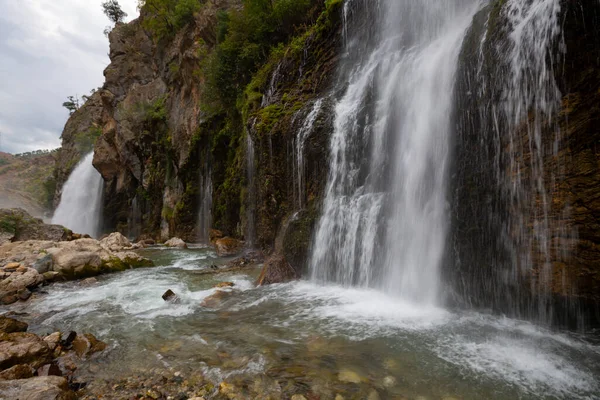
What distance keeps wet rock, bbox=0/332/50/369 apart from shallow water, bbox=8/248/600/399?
2.18 ft

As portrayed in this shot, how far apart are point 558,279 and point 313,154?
23.9ft

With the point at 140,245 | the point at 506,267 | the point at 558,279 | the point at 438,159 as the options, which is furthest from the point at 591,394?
the point at 140,245

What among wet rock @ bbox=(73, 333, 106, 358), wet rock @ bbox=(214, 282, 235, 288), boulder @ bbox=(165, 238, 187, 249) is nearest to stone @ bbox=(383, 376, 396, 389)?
wet rock @ bbox=(73, 333, 106, 358)

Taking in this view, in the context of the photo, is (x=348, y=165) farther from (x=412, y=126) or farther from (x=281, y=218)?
(x=281, y=218)

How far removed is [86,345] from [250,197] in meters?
10.6

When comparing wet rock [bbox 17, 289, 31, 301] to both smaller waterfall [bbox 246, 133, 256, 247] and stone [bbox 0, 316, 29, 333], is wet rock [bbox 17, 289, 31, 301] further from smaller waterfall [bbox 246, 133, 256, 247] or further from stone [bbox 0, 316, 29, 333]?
smaller waterfall [bbox 246, 133, 256, 247]

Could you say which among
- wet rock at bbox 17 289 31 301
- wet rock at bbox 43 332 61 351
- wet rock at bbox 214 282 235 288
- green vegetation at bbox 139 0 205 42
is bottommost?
wet rock at bbox 17 289 31 301

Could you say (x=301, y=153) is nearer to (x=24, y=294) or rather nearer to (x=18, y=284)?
(x=24, y=294)

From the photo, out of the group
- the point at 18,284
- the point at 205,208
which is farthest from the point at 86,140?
the point at 18,284

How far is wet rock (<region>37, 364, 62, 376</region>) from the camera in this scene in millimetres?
3816

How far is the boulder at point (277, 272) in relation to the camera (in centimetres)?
888

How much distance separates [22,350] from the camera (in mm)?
4152

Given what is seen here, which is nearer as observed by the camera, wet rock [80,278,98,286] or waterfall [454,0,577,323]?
waterfall [454,0,577,323]

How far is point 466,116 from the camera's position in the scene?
616 centimetres
